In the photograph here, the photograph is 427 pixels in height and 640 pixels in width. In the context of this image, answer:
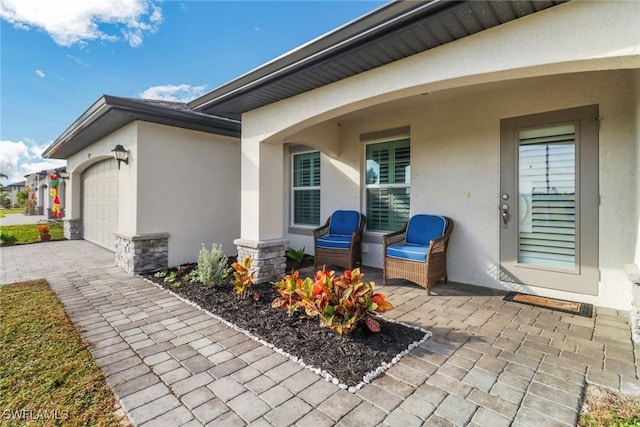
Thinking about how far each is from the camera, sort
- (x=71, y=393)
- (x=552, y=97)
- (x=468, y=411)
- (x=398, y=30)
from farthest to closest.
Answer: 1. (x=552, y=97)
2. (x=398, y=30)
3. (x=71, y=393)
4. (x=468, y=411)

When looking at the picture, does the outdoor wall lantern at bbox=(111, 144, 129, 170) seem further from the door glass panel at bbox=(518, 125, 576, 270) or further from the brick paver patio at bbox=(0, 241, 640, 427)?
the door glass panel at bbox=(518, 125, 576, 270)

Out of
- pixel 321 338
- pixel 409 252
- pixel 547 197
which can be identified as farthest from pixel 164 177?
pixel 547 197

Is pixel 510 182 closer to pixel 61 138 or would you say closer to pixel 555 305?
pixel 555 305

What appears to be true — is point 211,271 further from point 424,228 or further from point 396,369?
point 424,228

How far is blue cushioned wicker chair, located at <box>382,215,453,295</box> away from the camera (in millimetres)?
3943

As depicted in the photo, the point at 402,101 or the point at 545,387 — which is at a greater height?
the point at 402,101

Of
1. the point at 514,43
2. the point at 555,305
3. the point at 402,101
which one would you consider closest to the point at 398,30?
the point at 514,43

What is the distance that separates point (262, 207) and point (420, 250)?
2.41 m

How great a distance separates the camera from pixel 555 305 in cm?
347

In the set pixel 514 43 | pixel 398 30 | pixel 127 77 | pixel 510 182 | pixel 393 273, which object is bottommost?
pixel 393 273

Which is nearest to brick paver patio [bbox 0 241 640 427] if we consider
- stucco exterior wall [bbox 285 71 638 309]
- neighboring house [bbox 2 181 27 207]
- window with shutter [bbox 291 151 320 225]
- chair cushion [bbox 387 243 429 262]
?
chair cushion [bbox 387 243 429 262]

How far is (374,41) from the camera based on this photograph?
8.57 ft

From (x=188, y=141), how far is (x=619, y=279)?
6876mm

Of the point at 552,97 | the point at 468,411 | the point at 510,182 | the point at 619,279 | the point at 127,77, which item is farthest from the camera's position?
the point at 127,77
